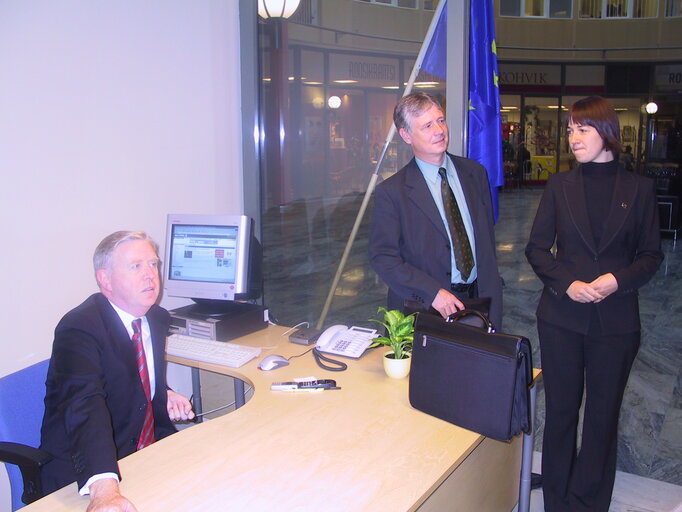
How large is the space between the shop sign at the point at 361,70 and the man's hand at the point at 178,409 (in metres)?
3.17

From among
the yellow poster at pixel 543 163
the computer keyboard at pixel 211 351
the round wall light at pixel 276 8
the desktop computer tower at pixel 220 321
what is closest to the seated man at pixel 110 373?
the computer keyboard at pixel 211 351

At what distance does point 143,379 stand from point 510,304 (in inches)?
200

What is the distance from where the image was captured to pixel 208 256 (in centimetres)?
291

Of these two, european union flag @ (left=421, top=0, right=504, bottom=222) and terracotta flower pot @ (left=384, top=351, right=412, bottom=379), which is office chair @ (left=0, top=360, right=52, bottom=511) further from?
european union flag @ (left=421, top=0, right=504, bottom=222)

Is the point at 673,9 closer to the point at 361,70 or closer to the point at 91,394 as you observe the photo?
the point at 361,70

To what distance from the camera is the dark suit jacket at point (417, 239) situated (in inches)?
99.0

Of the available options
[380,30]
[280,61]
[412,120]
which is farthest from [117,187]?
[380,30]

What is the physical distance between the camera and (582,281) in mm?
2402

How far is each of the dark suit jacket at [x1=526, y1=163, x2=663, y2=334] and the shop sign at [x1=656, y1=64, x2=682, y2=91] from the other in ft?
47.8

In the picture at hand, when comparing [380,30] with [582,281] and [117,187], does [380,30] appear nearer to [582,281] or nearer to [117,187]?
[117,187]

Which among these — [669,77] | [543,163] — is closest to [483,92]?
[669,77]

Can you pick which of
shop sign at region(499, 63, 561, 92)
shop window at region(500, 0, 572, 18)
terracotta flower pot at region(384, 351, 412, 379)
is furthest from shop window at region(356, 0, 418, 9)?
shop sign at region(499, 63, 561, 92)

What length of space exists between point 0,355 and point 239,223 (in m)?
1.14

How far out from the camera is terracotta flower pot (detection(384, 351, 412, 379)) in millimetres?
2238
